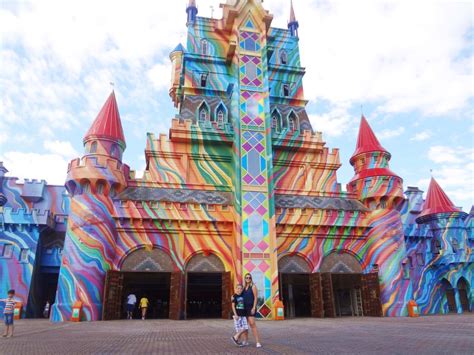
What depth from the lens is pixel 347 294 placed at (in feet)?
86.0

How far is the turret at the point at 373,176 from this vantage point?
24.0 m

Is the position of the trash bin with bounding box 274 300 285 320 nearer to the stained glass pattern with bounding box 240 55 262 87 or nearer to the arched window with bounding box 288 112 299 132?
the stained glass pattern with bounding box 240 55 262 87

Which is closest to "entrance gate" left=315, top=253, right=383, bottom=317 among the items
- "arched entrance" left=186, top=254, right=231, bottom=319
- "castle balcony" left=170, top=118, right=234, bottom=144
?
"arched entrance" left=186, top=254, right=231, bottom=319

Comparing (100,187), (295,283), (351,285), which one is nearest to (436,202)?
(351,285)

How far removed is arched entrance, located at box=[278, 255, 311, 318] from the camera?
22.0 m

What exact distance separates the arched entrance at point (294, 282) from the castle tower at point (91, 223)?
999 cm

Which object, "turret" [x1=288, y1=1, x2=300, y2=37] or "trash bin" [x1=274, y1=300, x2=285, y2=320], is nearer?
"trash bin" [x1=274, y1=300, x2=285, y2=320]

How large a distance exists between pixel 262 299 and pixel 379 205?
33.6ft

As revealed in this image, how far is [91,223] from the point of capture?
66.4 feet

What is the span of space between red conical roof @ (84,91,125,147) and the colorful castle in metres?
0.09

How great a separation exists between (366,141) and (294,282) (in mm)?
11321

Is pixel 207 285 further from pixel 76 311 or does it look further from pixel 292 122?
pixel 292 122

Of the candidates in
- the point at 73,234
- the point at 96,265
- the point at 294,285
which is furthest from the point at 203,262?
the point at 294,285

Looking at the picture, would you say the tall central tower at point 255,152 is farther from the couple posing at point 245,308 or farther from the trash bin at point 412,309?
the couple posing at point 245,308
